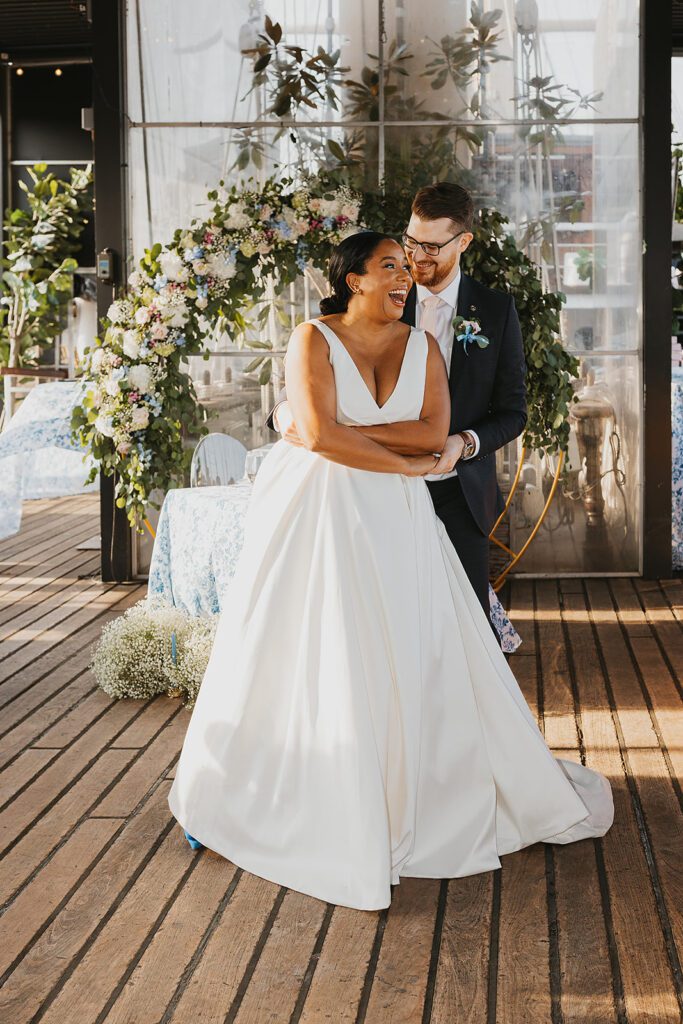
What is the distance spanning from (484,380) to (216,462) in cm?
210

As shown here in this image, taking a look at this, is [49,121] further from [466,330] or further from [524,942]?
[524,942]

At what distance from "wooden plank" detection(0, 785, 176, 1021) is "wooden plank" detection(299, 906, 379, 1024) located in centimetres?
53

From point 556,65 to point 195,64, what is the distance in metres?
1.90

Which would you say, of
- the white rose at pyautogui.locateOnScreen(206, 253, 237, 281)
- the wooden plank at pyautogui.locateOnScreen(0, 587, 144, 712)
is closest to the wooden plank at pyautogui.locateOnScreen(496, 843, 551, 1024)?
the wooden plank at pyautogui.locateOnScreen(0, 587, 144, 712)

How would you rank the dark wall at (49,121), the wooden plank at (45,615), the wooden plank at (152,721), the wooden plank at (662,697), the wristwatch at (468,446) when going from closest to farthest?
the wristwatch at (468,446) → the wooden plank at (662,697) → the wooden plank at (152,721) → the wooden plank at (45,615) → the dark wall at (49,121)

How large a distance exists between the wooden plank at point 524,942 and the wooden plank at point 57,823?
119cm

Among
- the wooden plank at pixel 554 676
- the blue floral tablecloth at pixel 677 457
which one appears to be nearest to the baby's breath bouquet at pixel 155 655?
the wooden plank at pixel 554 676

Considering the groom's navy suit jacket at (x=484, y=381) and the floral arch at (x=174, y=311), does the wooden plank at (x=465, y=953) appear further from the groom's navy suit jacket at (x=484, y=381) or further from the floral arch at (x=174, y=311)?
the floral arch at (x=174, y=311)

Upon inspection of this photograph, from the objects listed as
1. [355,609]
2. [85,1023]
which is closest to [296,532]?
[355,609]

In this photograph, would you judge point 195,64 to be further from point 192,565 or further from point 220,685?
point 220,685

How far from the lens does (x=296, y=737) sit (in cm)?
289

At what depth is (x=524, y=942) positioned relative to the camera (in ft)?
8.58

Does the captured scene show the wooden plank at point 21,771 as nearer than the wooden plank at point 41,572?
Yes

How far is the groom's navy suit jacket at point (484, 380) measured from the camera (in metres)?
3.36
